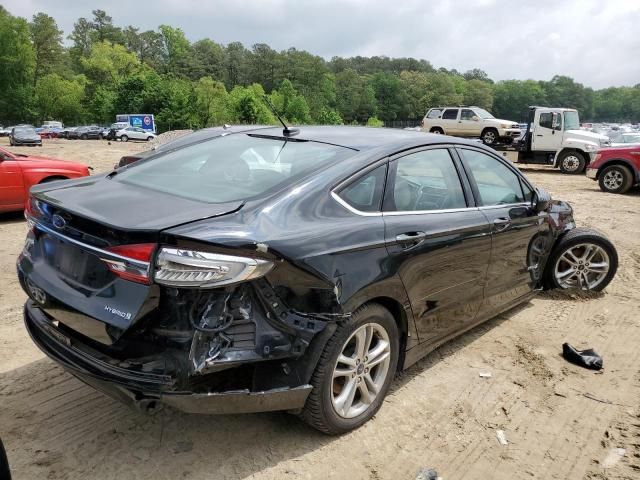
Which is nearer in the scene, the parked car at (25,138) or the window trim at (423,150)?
the window trim at (423,150)

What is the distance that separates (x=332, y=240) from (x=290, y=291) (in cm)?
36

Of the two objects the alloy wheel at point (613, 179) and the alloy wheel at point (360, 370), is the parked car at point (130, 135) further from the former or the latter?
the alloy wheel at point (360, 370)

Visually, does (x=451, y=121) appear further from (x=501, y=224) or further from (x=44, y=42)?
(x=44, y=42)

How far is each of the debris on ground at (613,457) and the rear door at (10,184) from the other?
8409 mm

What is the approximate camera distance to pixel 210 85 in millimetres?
79188

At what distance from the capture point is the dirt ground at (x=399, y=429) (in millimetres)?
2598

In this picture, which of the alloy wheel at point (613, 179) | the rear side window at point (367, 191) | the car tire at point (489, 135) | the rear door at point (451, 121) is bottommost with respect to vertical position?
the alloy wheel at point (613, 179)

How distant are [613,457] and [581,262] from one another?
2.81 meters

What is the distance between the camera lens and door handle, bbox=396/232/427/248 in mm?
2938

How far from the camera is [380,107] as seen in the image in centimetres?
13338

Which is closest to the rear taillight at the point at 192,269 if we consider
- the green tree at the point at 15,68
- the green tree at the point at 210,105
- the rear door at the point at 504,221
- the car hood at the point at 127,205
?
the car hood at the point at 127,205

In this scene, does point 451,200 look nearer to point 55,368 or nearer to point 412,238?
point 412,238

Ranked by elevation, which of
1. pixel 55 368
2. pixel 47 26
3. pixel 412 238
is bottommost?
pixel 55 368

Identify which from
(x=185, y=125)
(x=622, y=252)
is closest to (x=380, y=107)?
(x=185, y=125)
